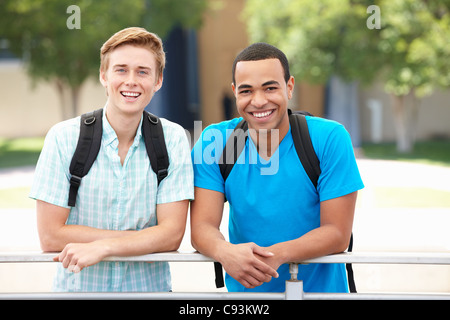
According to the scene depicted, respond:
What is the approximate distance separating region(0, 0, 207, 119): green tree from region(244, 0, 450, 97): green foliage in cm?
441

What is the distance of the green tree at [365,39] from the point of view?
1516 centimetres

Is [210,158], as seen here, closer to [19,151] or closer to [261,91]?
[261,91]

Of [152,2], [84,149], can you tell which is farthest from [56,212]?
[152,2]

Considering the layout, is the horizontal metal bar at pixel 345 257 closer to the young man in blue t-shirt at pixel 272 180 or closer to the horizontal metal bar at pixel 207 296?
the horizontal metal bar at pixel 207 296

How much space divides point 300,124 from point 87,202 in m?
0.94

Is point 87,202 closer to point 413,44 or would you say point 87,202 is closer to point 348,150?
point 348,150

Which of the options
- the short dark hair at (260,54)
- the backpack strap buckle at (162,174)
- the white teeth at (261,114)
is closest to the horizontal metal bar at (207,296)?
the backpack strap buckle at (162,174)

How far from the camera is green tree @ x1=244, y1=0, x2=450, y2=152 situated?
15164mm

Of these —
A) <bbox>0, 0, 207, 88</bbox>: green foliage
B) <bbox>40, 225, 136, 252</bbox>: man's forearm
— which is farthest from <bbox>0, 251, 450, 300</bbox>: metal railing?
<bbox>0, 0, 207, 88</bbox>: green foliage

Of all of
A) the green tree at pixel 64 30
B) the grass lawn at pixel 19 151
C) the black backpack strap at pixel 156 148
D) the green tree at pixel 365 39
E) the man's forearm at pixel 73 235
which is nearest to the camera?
the man's forearm at pixel 73 235

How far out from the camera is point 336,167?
2.33 metres

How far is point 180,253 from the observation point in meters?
2.06

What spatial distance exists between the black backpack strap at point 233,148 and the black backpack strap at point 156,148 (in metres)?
0.24

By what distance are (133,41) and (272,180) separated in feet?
2.63
